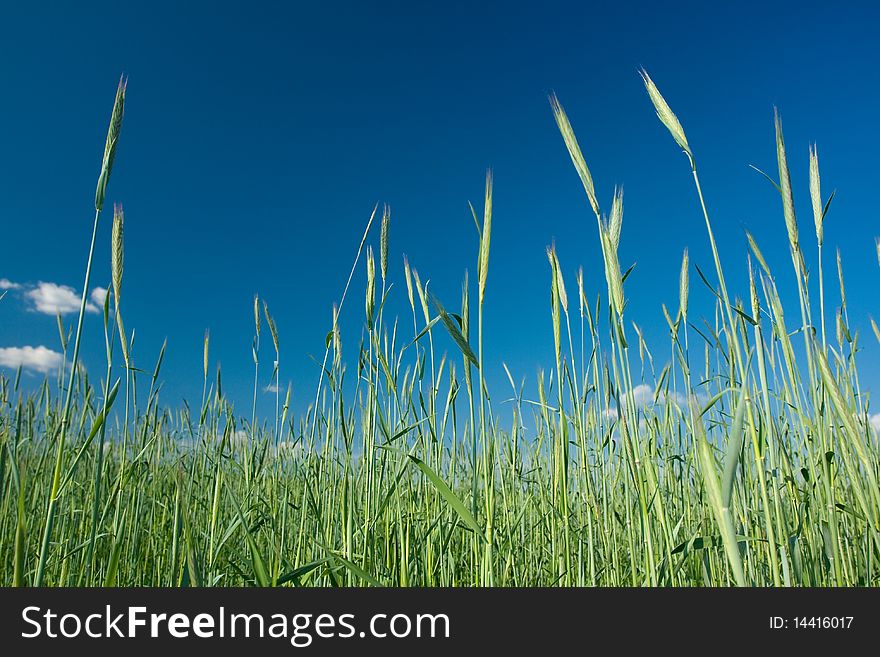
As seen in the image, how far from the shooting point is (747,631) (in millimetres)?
845

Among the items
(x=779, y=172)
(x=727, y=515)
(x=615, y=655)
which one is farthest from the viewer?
(x=779, y=172)

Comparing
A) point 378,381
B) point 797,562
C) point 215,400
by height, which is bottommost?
point 797,562

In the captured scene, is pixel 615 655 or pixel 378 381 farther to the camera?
pixel 378 381

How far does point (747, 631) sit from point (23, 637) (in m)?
1.08

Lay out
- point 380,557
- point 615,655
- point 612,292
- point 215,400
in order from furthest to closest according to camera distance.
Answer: point 215,400, point 380,557, point 612,292, point 615,655

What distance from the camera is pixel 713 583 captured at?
1182 millimetres

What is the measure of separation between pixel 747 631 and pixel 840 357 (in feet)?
2.90

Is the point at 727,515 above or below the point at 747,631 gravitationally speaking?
above

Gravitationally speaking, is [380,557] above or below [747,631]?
above

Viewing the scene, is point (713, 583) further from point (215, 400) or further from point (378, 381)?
point (215, 400)

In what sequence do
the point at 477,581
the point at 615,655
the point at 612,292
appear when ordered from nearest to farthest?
the point at 615,655 < the point at 612,292 < the point at 477,581

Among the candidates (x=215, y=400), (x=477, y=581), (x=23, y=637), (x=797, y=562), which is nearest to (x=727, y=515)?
(x=797, y=562)

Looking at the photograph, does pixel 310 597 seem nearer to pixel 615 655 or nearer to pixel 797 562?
pixel 615 655

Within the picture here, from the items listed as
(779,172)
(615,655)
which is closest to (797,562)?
(615,655)
